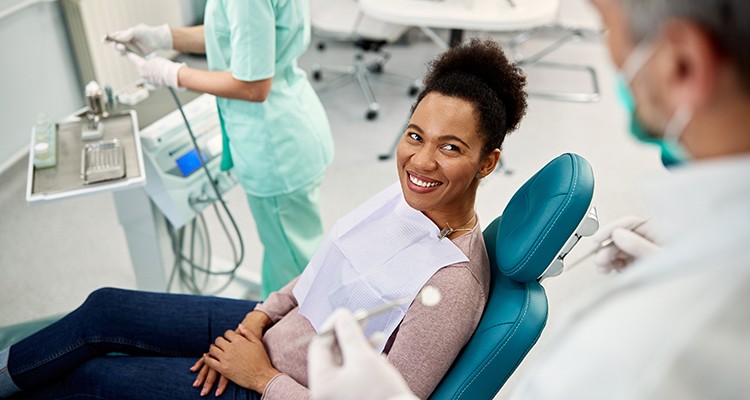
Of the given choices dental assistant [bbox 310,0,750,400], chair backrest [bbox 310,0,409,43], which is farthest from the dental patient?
chair backrest [bbox 310,0,409,43]

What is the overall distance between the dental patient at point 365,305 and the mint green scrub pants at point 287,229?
15.9 inches

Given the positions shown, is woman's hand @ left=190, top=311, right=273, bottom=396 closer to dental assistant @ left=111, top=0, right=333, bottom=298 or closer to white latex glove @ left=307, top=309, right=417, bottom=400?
dental assistant @ left=111, top=0, right=333, bottom=298

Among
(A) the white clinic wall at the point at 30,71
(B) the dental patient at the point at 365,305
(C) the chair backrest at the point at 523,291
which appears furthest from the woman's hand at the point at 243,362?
(A) the white clinic wall at the point at 30,71

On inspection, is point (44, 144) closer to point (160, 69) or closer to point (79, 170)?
point (79, 170)

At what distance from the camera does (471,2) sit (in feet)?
9.68

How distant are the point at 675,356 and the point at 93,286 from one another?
218 centimetres

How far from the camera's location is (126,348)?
1.41m

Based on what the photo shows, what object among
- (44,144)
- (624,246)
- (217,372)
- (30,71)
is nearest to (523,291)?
(624,246)

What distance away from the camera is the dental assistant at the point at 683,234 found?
1.66 feet

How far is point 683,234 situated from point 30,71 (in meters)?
2.89

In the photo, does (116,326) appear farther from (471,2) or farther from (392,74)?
(392,74)

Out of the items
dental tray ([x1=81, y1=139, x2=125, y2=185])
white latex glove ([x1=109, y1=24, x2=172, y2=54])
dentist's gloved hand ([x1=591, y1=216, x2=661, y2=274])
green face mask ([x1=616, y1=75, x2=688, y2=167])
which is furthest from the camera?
white latex glove ([x1=109, y1=24, x2=172, y2=54])

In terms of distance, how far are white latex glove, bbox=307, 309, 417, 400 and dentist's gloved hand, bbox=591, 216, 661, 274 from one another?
17.1 inches

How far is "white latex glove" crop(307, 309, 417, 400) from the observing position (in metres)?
0.68
